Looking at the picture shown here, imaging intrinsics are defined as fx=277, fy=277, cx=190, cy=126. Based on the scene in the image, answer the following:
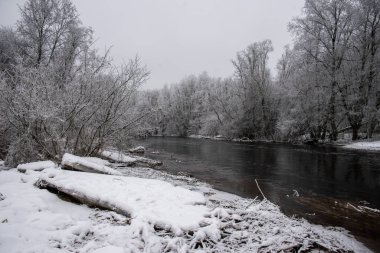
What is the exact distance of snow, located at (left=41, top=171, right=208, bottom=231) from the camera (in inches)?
196

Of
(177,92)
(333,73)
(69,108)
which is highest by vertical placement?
(177,92)

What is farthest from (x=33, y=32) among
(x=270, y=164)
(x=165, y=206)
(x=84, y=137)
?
(x=165, y=206)

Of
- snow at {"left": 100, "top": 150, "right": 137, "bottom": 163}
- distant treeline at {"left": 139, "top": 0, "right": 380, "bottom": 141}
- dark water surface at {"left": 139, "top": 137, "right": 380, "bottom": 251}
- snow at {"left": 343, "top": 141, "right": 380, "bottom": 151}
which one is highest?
distant treeline at {"left": 139, "top": 0, "right": 380, "bottom": 141}

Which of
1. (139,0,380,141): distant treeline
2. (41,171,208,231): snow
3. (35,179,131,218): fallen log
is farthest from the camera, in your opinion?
(139,0,380,141): distant treeline

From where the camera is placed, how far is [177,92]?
62750mm

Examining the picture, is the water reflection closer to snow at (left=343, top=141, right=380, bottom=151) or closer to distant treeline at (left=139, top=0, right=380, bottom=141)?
snow at (left=343, top=141, right=380, bottom=151)

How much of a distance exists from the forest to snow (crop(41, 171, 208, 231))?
3322 mm

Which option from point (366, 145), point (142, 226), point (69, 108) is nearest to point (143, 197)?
point (142, 226)

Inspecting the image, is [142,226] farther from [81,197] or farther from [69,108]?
[69,108]

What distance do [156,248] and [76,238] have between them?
4.27 ft

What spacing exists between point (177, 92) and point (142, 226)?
5888 centimetres

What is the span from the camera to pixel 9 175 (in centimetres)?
744

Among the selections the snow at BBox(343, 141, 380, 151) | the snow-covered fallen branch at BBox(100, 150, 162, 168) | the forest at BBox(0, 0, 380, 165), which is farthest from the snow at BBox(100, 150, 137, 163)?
the snow at BBox(343, 141, 380, 151)

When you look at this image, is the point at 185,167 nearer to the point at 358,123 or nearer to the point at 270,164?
the point at 270,164
